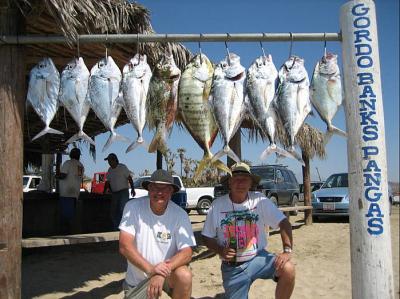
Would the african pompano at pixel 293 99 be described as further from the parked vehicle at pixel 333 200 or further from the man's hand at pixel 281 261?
the parked vehicle at pixel 333 200

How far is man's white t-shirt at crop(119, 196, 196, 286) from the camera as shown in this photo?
13.1 feet

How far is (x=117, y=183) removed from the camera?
9.15 meters

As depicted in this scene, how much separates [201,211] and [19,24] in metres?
16.7

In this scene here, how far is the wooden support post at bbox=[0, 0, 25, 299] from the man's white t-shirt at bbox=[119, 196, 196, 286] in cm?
102

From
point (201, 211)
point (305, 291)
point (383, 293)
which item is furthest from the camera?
point (201, 211)

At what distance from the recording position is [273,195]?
15.4 metres

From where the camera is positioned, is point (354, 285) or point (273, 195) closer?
point (354, 285)

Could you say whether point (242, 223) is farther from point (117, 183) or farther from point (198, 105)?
point (117, 183)

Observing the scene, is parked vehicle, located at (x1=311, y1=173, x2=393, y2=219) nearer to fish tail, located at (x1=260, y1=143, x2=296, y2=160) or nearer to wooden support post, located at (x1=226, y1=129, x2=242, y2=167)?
wooden support post, located at (x1=226, y1=129, x2=242, y2=167)

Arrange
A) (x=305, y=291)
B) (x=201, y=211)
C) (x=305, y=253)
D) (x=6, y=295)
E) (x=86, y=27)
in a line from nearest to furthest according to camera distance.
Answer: (x=6, y=295) < (x=86, y=27) < (x=305, y=291) < (x=305, y=253) < (x=201, y=211)

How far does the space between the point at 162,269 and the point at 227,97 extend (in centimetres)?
149

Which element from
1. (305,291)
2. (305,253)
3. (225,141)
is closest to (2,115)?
(225,141)

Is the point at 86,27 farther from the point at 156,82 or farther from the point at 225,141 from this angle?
the point at 225,141

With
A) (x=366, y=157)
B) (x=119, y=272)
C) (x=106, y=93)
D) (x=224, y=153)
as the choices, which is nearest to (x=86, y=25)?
(x=106, y=93)
